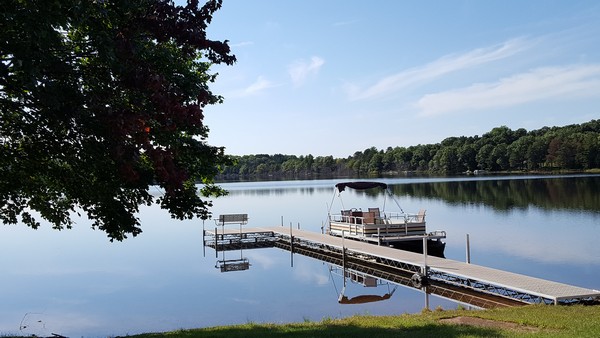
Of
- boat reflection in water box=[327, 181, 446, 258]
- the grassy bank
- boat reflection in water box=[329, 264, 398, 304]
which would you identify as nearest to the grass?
the grassy bank

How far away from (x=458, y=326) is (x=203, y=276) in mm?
16267

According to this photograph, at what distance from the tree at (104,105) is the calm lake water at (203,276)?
767cm

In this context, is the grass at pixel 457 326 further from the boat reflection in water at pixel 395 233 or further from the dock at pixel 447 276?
the boat reflection in water at pixel 395 233

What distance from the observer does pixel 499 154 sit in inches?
5487

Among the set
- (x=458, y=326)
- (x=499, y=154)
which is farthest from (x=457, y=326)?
(x=499, y=154)

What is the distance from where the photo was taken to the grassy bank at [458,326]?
9188 millimetres

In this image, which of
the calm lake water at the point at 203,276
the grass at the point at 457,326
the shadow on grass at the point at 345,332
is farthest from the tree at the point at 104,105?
the calm lake water at the point at 203,276

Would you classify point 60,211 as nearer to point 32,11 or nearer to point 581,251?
point 32,11

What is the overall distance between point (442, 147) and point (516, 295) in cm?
16173

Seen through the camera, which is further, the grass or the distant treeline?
the distant treeline

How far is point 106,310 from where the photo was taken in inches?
727

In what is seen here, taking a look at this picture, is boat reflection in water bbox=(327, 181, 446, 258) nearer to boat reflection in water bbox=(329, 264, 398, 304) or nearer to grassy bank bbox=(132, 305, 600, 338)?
boat reflection in water bbox=(329, 264, 398, 304)

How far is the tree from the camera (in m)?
5.94

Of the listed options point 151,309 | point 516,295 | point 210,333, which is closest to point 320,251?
point 151,309
